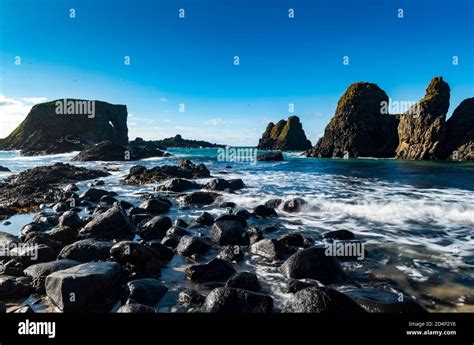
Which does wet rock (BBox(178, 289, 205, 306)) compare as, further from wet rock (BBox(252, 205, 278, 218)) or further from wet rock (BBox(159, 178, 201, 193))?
wet rock (BBox(159, 178, 201, 193))

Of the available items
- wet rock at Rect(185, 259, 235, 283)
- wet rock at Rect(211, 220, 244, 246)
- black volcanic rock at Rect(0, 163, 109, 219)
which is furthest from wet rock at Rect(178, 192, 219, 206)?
wet rock at Rect(185, 259, 235, 283)

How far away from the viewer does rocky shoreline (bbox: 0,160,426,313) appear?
6133 mm

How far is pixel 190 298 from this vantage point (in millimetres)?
6715

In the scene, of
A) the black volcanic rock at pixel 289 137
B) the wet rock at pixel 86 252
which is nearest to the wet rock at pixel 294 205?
the wet rock at pixel 86 252

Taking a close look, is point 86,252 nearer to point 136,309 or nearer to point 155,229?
point 155,229

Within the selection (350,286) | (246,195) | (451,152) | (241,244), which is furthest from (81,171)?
(451,152)

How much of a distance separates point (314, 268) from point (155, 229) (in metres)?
7.23

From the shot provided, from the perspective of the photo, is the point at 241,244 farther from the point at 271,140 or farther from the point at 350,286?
the point at 271,140

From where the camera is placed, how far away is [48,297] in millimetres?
6711

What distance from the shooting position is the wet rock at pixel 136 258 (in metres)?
8.54

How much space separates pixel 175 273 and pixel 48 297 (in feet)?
10.4

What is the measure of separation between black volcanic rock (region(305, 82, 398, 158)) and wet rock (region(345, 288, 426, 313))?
9014 centimetres

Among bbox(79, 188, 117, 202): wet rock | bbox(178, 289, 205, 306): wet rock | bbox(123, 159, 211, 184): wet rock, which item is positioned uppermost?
bbox(123, 159, 211, 184): wet rock

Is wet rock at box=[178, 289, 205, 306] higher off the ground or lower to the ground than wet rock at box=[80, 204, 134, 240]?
lower
